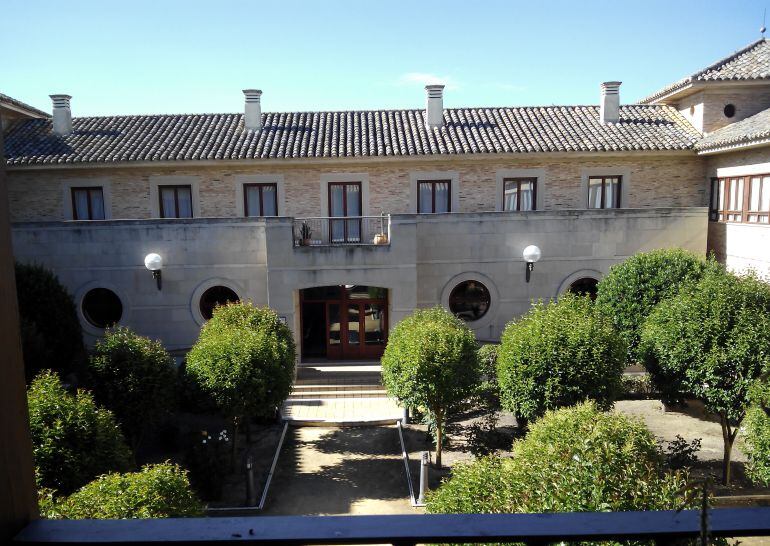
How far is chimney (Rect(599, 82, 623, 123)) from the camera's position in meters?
22.1

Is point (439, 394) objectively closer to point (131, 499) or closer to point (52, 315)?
point (131, 499)

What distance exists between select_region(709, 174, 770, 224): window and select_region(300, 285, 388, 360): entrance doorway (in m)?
11.7

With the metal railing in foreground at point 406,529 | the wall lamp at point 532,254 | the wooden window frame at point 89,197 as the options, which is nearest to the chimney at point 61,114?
the wooden window frame at point 89,197

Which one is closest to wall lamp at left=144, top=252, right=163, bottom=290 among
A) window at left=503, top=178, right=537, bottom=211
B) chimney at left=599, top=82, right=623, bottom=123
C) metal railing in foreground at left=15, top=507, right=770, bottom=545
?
window at left=503, top=178, right=537, bottom=211

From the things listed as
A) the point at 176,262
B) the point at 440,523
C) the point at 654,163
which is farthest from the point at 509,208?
the point at 440,523

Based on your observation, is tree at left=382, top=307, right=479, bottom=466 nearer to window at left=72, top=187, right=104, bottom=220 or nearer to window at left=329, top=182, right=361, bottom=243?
window at left=329, top=182, right=361, bottom=243

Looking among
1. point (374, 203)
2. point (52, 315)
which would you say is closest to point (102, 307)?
point (52, 315)

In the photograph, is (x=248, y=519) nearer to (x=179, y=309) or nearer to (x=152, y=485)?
(x=152, y=485)

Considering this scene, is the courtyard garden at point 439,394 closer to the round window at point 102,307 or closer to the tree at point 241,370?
the tree at point 241,370

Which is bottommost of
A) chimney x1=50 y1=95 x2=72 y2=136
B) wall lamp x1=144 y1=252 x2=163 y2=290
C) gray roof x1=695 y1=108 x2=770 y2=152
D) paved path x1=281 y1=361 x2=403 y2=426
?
paved path x1=281 y1=361 x2=403 y2=426

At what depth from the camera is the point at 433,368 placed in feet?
40.5

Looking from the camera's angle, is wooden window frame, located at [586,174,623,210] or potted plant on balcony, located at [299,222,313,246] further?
wooden window frame, located at [586,174,623,210]

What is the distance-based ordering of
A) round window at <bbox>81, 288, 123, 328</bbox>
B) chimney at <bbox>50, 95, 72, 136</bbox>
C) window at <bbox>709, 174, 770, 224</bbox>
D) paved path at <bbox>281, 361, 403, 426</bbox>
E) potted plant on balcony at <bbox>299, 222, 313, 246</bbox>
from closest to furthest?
paved path at <bbox>281, 361, 403, 426</bbox> < window at <bbox>709, 174, 770, 224</bbox> < round window at <bbox>81, 288, 123, 328</bbox> < potted plant on balcony at <bbox>299, 222, 313, 246</bbox> < chimney at <bbox>50, 95, 72, 136</bbox>

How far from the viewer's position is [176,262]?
1838 cm
